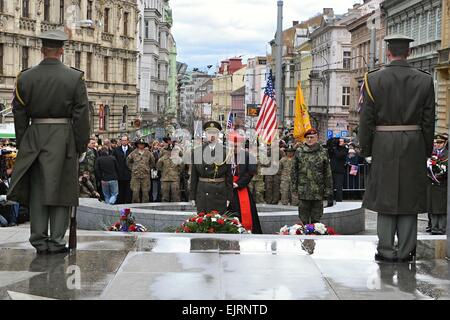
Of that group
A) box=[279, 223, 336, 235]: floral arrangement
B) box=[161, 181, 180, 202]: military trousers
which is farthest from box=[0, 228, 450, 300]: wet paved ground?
box=[161, 181, 180, 202]: military trousers

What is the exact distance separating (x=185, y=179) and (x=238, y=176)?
7498 millimetres

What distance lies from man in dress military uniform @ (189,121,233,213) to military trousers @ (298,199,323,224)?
142 cm

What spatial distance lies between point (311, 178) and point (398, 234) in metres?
5.33

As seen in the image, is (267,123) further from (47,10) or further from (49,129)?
(47,10)

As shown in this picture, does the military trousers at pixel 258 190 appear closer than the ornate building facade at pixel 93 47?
Yes

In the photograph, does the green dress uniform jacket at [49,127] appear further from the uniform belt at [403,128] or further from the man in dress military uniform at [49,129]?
the uniform belt at [403,128]

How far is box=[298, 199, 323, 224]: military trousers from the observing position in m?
13.7

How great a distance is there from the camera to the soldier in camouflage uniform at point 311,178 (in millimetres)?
13484

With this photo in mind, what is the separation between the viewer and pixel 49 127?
797 cm

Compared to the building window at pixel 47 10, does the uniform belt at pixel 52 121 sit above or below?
below

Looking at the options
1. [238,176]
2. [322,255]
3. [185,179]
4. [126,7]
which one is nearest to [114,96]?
[126,7]

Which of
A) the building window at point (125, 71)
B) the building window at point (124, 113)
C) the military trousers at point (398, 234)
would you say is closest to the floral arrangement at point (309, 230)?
the military trousers at point (398, 234)

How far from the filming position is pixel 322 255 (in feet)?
28.1

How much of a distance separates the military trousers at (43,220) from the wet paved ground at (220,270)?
0.17 meters
